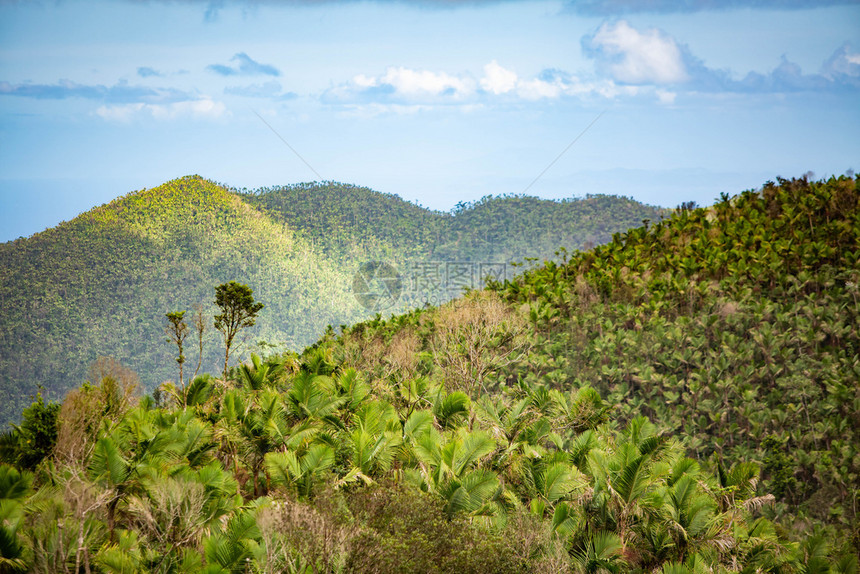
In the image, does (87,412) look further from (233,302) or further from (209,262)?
(209,262)

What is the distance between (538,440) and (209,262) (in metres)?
82.5

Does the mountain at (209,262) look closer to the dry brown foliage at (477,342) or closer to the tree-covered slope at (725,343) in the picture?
the dry brown foliage at (477,342)

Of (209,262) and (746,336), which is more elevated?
(209,262)

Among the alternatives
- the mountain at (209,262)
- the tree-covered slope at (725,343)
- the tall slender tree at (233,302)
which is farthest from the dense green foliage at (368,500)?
the mountain at (209,262)

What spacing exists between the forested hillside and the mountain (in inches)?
1645

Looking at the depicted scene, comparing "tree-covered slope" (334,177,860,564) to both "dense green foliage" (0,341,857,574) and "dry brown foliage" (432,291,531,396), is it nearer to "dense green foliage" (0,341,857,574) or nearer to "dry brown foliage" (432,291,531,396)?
"dry brown foliage" (432,291,531,396)

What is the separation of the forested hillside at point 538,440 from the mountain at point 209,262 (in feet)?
137

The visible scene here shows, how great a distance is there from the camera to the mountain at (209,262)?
250 ft

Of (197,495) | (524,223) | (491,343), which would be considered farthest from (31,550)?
(524,223)

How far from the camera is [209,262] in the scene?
303 feet

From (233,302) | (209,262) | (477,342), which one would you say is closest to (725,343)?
(477,342)

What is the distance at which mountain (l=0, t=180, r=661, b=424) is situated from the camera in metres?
76.1

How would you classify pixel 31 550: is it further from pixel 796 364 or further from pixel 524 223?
pixel 524 223

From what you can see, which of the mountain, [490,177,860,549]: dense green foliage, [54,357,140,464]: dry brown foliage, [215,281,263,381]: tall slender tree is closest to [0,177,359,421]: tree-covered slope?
the mountain
